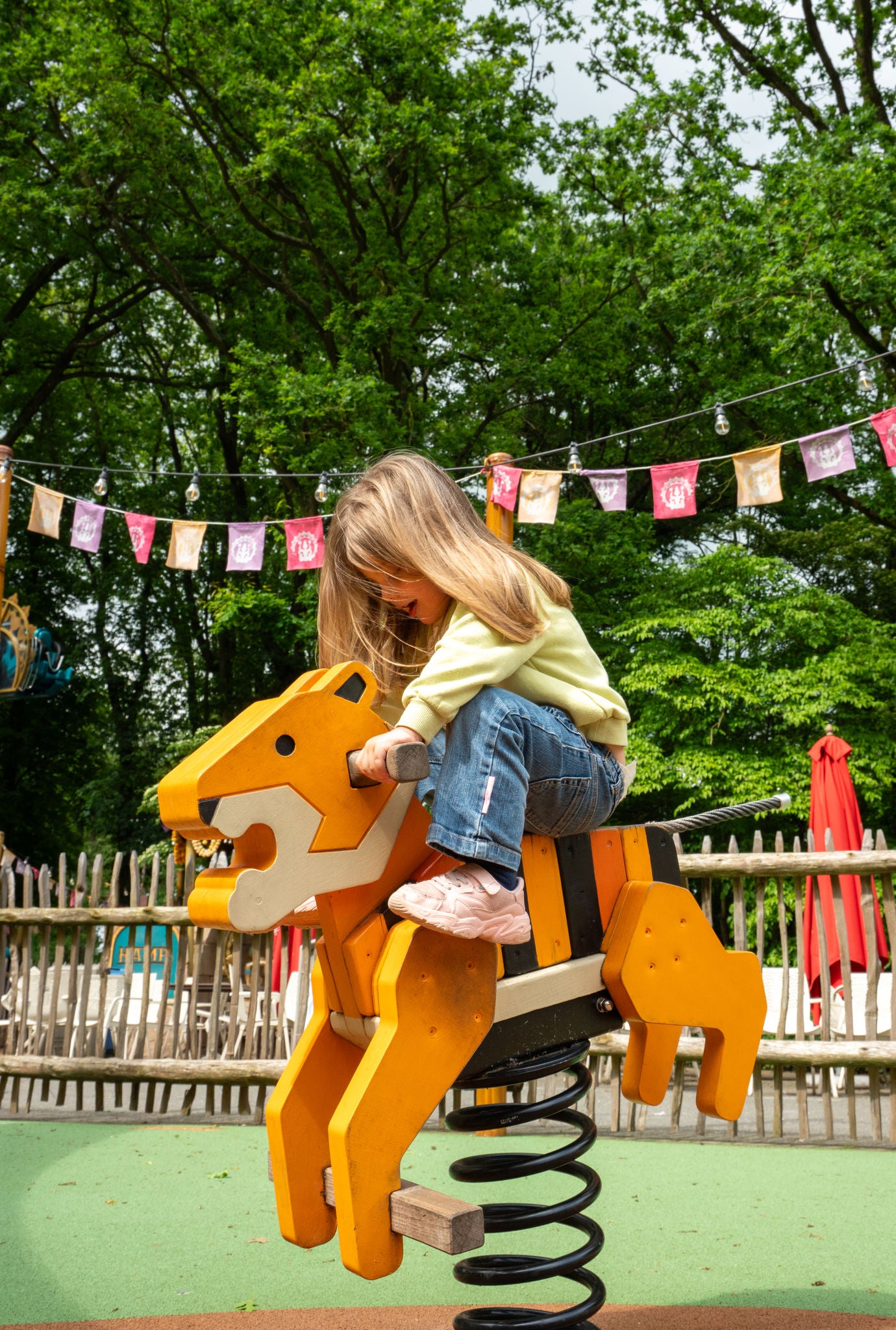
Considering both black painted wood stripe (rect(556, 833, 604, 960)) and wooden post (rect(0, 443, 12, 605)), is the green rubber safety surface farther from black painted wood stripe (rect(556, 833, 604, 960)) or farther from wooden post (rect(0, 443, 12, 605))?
wooden post (rect(0, 443, 12, 605))

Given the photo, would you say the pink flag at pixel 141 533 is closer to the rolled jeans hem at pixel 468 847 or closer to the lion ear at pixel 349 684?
the lion ear at pixel 349 684

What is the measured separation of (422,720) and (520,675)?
281 millimetres

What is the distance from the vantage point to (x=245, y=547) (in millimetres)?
10320

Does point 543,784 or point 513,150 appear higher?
point 513,150

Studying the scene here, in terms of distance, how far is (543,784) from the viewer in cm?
183

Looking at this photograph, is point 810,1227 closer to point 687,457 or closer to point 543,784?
point 543,784

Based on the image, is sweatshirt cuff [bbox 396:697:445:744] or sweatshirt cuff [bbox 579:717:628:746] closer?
sweatshirt cuff [bbox 396:697:445:744]

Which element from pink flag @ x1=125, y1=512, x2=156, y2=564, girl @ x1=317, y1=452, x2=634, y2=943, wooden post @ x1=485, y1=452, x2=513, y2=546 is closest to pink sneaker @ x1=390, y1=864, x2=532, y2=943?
girl @ x1=317, y1=452, x2=634, y2=943

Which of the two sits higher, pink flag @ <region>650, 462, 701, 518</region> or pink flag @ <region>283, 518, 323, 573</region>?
pink flag @ <region>650, 462, 701, 518</region>

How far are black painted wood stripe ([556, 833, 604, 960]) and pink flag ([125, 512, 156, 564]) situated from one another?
318 inches

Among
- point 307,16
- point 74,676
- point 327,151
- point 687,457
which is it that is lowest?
point 74,676

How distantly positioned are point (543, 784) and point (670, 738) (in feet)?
40.3

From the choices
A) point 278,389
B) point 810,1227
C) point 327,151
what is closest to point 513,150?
point 327,151

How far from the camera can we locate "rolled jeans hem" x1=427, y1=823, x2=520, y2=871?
5.37ft
